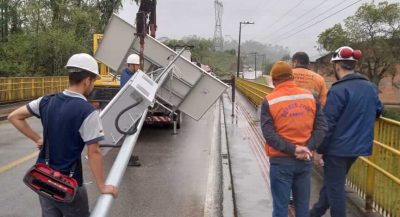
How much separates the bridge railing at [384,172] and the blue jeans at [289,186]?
1166 millimetres

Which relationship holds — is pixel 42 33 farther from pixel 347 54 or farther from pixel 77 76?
pixel 77 76

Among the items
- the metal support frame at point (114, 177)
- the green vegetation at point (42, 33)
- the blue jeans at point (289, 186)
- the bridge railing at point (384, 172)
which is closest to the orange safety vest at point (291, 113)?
the blue jeans at point (289, 186)

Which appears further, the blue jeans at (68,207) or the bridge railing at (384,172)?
the bridge railing at (384,172)

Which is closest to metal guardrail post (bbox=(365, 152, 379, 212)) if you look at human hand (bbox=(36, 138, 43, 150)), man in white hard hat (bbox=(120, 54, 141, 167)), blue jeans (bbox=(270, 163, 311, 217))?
blue jeans (bbox=(270, 163, 311, 217))

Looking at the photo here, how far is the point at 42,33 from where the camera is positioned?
1323 inches

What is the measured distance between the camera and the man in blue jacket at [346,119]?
14.9 feet

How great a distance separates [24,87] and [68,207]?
20.8m

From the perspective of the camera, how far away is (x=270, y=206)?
20.0ft

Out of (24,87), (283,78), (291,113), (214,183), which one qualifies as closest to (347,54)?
(283,78)

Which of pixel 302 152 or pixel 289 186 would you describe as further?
pixel 289 186

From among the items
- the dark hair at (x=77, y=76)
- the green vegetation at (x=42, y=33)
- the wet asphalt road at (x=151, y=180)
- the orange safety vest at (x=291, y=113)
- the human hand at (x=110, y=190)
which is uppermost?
the green vegetation at (x=42, y=33)

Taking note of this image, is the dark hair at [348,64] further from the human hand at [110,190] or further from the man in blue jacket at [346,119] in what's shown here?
the human hand at [110,190]

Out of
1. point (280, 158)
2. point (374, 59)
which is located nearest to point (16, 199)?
point (280, 158)

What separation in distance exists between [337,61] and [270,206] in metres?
2.23
